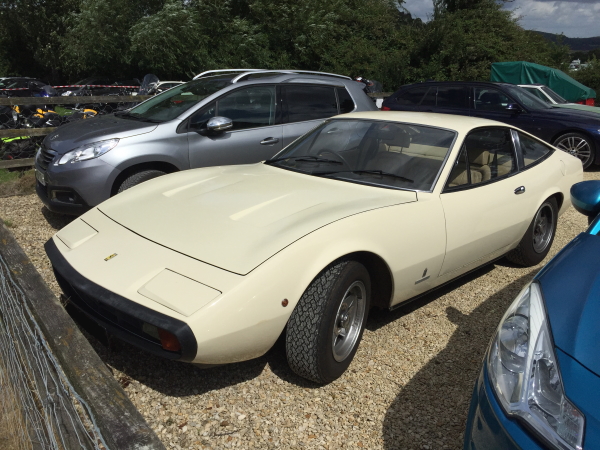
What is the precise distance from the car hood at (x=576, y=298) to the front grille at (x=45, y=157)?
473 centimetres

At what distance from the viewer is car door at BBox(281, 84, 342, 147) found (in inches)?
240

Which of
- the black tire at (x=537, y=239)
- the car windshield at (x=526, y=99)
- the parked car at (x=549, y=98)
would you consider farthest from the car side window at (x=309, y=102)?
the parked car at (x=549, y=98)

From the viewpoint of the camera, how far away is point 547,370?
1.69 meters

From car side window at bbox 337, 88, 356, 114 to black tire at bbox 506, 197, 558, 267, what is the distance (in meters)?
2.88

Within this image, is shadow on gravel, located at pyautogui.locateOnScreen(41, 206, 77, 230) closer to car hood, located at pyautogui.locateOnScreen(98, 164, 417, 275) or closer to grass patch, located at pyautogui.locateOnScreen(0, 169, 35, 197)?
grass patch, located at pyautogui.locateOnScreen(0, 169, 35, 197)

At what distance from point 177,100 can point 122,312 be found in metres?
4.04

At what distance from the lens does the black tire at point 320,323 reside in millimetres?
2646

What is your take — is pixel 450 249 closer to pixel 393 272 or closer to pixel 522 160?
pixel 393 272

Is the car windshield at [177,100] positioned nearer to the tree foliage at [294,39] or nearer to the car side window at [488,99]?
the car side window at [488,99]

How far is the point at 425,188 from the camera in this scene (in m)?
3.45

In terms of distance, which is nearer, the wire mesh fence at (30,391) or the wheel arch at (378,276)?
the wire mesh fence at (30,391)

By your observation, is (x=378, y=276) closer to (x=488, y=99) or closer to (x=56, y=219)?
(x=56, y=219)

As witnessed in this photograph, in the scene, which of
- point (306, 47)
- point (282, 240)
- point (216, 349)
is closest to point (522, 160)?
point (282, 240)

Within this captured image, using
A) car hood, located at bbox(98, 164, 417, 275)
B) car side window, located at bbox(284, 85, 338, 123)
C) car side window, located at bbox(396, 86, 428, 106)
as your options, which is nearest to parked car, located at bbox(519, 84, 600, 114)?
car side window, located at bbox(396, 86, 428, 106)
